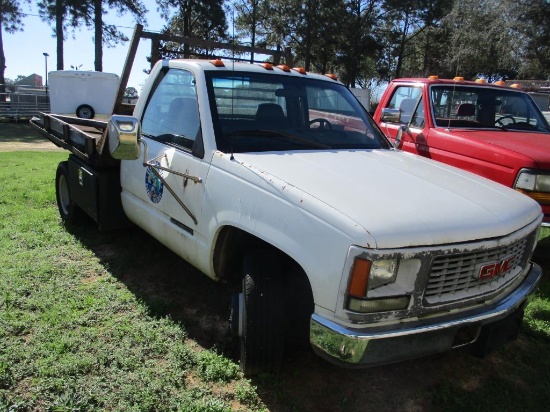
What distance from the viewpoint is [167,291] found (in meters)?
4.13

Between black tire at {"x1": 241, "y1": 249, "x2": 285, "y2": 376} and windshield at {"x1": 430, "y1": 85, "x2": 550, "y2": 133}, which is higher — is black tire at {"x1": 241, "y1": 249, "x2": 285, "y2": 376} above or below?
below

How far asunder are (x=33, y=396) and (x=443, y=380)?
2428 mm

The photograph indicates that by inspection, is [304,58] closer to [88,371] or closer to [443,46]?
[443,46]

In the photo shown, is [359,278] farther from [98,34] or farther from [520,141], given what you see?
[98,34]

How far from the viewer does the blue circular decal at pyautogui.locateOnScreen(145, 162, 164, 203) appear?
3.74 meters

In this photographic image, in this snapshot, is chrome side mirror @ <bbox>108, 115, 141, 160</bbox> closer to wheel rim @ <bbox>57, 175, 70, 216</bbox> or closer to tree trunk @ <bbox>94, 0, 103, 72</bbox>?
wheel rim @ <bbox>57, 175, 70, 216</bbox>

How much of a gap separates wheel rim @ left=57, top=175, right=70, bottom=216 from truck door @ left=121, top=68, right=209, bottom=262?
5.38 feet

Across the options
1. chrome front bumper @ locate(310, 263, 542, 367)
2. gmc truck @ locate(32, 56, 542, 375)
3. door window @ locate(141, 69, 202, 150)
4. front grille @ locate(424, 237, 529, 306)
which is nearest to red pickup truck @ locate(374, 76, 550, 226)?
gmc truck @ locate(32, 56, 542, 375)

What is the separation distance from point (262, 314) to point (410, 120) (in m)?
3.99

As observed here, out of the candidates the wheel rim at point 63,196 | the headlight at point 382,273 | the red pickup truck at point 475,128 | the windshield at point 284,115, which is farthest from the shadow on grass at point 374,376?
the wheel rim at point 63,196

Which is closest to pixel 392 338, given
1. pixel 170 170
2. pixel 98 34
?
pixel 170 170

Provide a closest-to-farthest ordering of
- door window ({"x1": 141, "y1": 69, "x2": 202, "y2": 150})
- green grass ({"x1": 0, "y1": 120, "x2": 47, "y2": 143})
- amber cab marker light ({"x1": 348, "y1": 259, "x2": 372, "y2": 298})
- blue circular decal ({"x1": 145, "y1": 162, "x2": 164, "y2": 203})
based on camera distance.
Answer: amber cab marker light ({"x1": 348, "y1": 259, "x2": 372, "y2": 298}), door window ({"x1": 141, "y1": 69, "x2": 202, "y2": 150}), blue circular decal ({"x1": 145, "y1": 162, "x2": 164, "y2": 203}), green grass ({"x1": 0, "y1": 120, "x2": 47, "y2": 143})

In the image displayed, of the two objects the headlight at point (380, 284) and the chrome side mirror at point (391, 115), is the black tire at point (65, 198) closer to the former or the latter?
the chrome side mirror at point (391, 115)

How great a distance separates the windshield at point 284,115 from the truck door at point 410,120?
5.34ft
